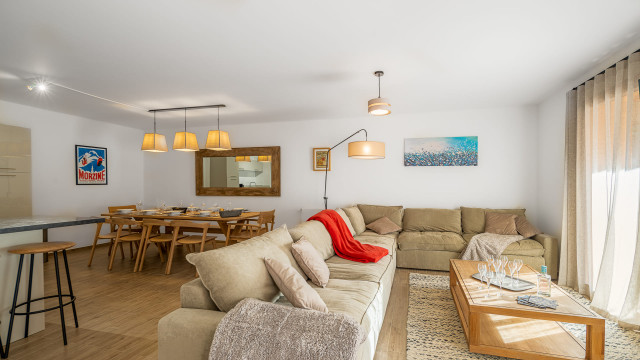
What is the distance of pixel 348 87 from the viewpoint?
411cm

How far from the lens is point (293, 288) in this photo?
1.82m

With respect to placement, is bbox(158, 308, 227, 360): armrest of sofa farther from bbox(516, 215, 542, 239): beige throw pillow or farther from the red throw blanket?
bbox(516, 215, 542, 239): beige throw pillow

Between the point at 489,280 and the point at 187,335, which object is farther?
the point at 489,280

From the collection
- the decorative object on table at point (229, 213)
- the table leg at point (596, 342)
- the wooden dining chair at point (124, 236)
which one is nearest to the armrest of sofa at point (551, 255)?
the table leg at point (596, 342)

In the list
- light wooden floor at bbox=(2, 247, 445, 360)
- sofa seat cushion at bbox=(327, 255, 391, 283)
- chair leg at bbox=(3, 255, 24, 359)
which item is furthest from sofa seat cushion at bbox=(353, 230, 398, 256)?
chair leg at bbox=(3, 255, 24, 359)

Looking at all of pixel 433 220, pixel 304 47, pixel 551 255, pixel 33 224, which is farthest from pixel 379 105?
pixel 33 224

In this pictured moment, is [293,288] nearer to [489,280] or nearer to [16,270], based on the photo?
[489,280]

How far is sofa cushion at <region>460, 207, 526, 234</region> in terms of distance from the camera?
4.91 meters

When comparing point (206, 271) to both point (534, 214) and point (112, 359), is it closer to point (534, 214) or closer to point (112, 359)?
point (112, 359)

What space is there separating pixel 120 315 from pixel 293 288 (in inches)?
88.1

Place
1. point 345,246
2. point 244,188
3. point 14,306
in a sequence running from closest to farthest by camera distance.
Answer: point 14,306 → point 345,246 → point 244,188

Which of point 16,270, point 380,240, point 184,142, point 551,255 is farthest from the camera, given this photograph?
point 184,142

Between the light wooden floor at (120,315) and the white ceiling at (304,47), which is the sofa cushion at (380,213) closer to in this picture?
the light wooden floor at (120,315)

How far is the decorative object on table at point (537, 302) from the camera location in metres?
2.19
